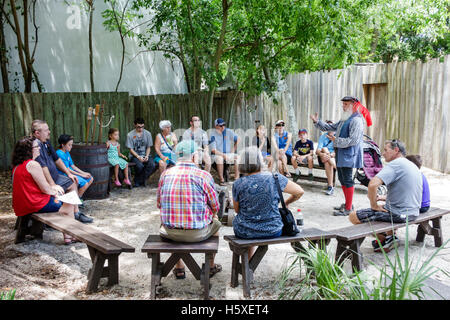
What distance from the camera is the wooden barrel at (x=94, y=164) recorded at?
293 inches

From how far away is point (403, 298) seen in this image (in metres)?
2.56

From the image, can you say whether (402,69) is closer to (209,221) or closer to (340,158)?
(340,158)

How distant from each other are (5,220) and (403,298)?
19.0ft

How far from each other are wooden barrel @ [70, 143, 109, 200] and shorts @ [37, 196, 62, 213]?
2.15 meters

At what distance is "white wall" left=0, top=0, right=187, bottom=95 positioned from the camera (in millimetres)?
10602

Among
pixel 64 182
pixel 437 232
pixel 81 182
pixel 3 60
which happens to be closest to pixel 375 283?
pixel 437 232

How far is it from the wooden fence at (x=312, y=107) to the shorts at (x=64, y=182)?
4314mm

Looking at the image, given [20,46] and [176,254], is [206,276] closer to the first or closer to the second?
[176,254]

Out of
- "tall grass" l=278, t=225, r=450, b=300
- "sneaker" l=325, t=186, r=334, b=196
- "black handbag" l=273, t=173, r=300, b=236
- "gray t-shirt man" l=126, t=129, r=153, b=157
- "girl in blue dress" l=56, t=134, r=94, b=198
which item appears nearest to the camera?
"tall grass" l=278, t=225, r=450, b=300

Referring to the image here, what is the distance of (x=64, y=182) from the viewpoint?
5.98m

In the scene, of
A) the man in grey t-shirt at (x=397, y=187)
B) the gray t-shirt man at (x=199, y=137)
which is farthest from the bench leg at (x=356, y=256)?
the gray t-shirt man at (x=199, y=137)

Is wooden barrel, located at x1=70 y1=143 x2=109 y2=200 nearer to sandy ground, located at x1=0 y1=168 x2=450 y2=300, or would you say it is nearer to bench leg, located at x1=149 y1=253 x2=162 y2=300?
sandy ground, located at x1=0 y1=168 x2=450 y2=300

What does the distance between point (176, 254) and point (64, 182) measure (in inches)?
112

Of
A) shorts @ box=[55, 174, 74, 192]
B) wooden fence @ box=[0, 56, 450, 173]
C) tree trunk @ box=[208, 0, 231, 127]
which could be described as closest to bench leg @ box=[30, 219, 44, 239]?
shorts @ box=[55, 174, 74, 192]
